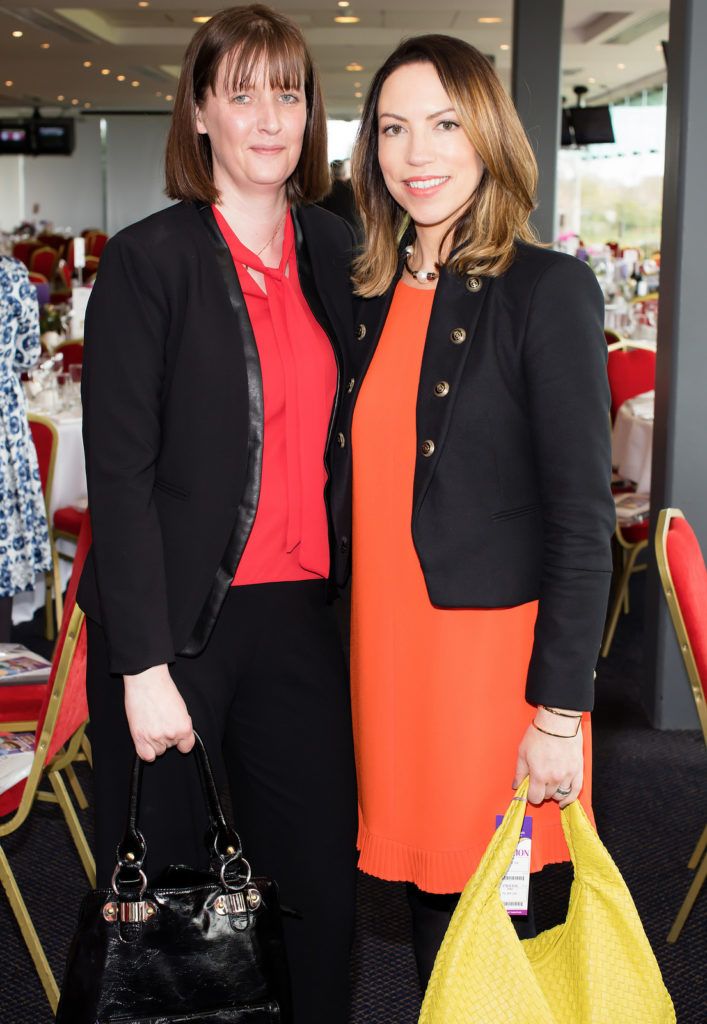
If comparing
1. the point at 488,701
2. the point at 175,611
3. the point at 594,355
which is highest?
the point at 594,355

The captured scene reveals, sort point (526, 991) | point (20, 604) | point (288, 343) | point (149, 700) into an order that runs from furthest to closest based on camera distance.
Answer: point (20, 604), point (288, 343), point (149, 700), point (526, 991)

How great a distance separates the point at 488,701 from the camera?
1.60m

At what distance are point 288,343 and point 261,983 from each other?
2.74 feet

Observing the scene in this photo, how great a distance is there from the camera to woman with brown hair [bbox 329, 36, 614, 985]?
1473 millimetres

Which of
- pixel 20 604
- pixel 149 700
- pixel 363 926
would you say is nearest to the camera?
pixel 149 700

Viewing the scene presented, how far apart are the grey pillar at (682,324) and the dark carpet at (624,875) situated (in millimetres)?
A: 283

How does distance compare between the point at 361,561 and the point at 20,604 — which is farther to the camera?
the point at 20,604

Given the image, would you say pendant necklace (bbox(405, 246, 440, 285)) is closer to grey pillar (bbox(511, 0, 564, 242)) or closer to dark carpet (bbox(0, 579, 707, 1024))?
dark carpet (bbox(0, 579, 707, 1024))

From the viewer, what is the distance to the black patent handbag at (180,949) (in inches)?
55.1

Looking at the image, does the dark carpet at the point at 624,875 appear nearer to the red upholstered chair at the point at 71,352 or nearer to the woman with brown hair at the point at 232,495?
the woman with brown hair at the point at 232,495

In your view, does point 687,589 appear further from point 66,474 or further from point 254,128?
point 66,474

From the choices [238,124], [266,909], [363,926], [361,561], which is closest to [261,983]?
[266,909]

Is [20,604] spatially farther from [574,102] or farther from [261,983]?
[574,102]

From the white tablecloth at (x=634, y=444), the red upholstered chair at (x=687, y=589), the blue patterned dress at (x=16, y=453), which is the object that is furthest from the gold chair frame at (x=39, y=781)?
the white tablecloth at (x=634, y=444)
